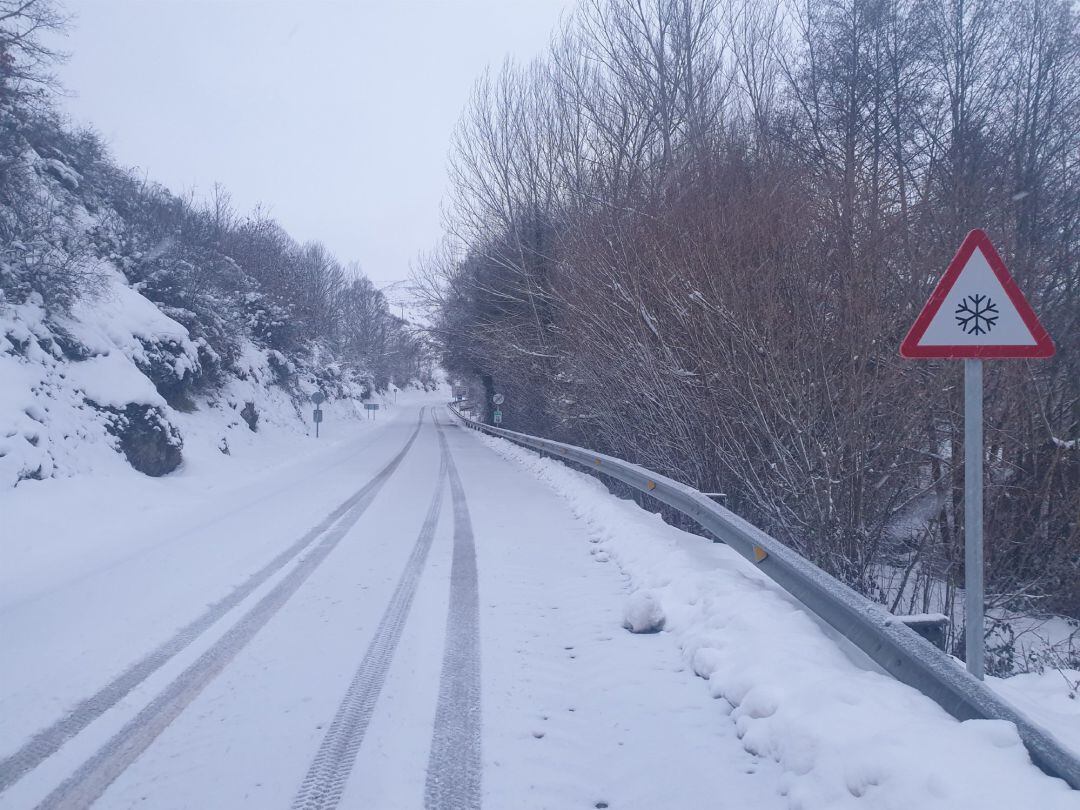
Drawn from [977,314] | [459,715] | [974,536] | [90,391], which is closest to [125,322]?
[90,391]

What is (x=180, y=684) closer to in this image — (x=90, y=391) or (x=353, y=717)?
(x=353, y=717)

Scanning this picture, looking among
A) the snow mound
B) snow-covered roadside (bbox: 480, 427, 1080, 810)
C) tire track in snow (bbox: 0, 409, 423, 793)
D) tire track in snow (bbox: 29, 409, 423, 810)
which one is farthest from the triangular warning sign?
tire track in snow (bbox: 0, 409, 423, 793)

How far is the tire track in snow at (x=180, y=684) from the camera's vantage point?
351 centimetres

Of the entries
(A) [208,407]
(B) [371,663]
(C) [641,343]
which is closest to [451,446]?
(A) [208,407]

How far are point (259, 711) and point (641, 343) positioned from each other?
817 centimetres

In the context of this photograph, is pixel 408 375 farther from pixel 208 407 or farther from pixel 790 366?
pixel 790 366

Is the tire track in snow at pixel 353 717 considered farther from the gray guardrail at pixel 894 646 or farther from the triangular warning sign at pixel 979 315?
the triangular warning sign at pixel 979 315

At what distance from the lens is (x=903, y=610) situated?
8.52 m

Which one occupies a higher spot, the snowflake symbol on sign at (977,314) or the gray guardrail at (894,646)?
the snowflake symbol on sign at (977,314)

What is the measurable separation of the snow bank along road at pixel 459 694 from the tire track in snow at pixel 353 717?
0.05ft

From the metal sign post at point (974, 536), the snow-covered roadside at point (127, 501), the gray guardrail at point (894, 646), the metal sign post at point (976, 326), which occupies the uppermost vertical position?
the metal sign post at point (976, 326)

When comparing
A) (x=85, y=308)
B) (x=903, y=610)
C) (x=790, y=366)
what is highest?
(x=85, y=308)

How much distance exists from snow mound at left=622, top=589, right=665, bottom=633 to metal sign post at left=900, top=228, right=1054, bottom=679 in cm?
208

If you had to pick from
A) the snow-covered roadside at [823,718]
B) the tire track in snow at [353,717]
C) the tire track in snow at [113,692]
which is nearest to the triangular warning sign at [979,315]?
the snow-covered roadside at [823,718]
